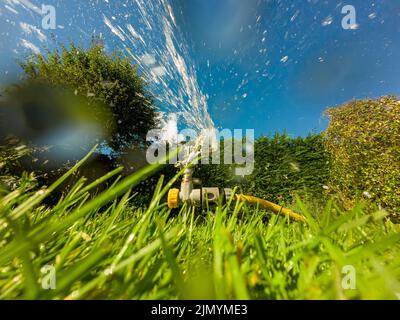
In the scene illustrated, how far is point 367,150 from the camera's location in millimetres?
6113

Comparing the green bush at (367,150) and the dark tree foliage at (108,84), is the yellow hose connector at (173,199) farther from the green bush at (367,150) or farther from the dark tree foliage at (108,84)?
the dark tree foliage at (108,84)

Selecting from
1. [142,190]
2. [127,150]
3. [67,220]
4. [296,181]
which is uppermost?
[127,150]

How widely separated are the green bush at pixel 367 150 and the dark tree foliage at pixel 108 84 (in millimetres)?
8417

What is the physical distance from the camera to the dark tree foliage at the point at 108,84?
30.2ft

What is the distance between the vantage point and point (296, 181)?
794 centimetres

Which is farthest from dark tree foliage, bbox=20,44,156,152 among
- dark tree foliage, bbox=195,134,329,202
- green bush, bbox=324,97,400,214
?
green bush, bbox=324,97,400,214

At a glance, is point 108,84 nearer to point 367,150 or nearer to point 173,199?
point 173,199

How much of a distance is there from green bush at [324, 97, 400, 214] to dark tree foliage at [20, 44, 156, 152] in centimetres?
842

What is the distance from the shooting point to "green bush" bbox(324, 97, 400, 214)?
561 cm

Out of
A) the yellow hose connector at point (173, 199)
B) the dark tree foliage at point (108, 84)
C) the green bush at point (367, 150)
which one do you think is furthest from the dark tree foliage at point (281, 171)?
the yellow hose connector at point (173, 199)

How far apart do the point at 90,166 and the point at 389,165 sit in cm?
1003
